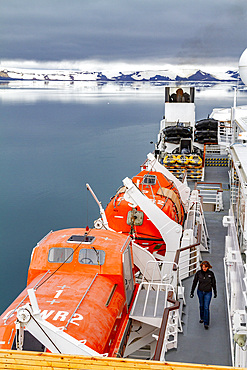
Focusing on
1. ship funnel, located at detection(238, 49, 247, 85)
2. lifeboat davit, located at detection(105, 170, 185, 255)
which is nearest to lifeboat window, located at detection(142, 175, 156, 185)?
lifeboat davit, located at detection(105, 170, 185, 255)

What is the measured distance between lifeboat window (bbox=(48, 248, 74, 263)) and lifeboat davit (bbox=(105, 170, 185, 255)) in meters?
4.72

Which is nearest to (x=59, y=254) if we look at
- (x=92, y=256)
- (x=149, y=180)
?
(x=92, y=256)

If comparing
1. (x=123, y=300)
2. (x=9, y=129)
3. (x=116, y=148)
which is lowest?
(x=123, y=300)

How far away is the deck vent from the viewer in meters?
9.52

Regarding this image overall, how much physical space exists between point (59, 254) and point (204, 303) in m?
3.38

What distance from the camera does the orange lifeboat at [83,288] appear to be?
24.5 ft

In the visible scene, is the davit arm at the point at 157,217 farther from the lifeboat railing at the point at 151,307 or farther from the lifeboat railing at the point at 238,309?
the lifeboat railing at the point at 151,307

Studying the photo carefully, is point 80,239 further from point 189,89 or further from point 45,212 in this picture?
point 189,89

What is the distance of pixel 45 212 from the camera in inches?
1102

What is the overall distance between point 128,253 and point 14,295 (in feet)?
28.9

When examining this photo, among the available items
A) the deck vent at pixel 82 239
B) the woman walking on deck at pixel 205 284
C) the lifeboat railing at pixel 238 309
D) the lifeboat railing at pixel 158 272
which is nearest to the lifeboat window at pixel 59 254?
the deck vent at pixel 82 239

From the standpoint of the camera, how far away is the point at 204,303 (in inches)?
353

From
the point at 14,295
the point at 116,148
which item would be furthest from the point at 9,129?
the point at 14,295

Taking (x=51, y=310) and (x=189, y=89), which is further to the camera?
(x=189, y=89)
